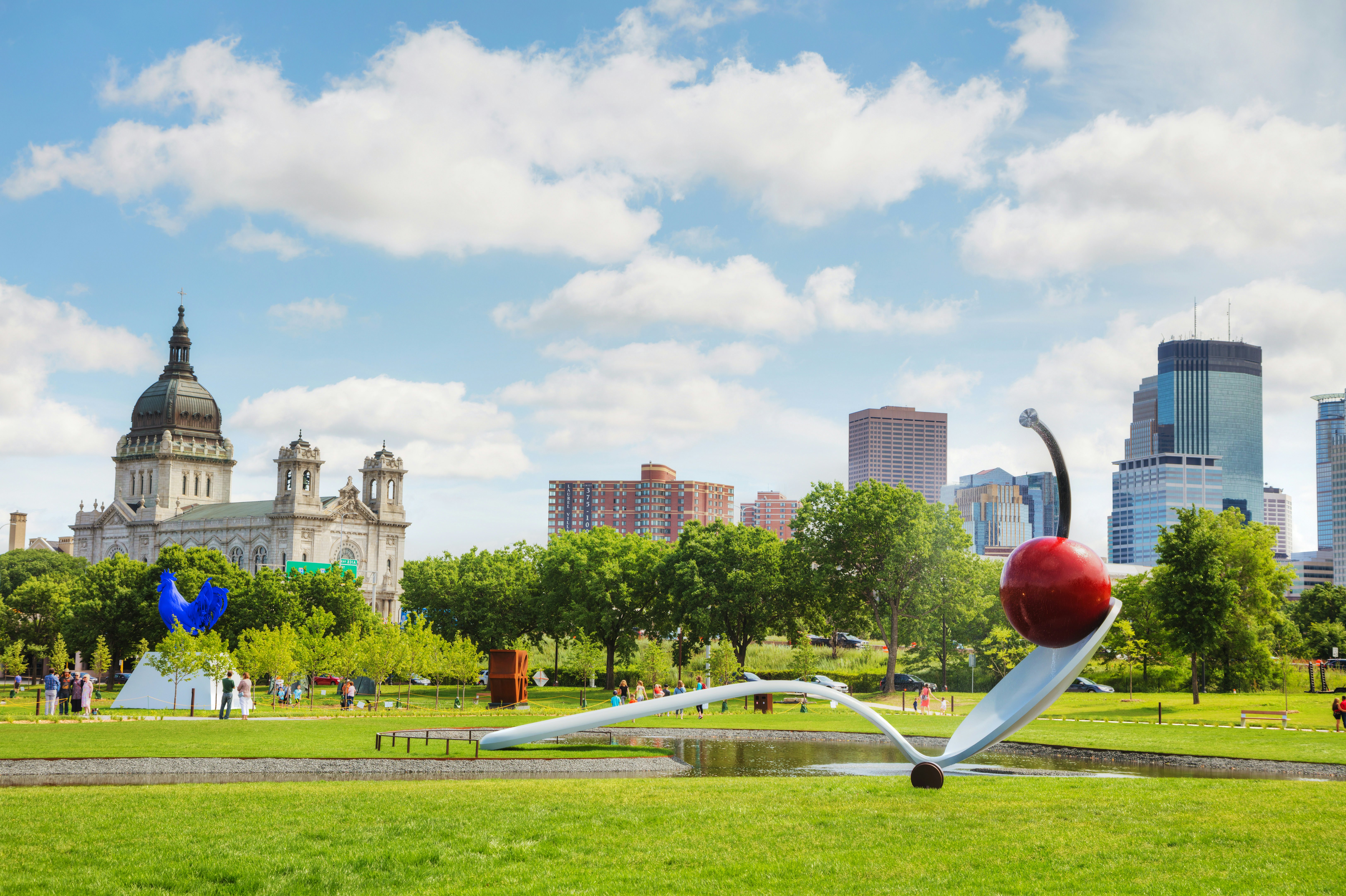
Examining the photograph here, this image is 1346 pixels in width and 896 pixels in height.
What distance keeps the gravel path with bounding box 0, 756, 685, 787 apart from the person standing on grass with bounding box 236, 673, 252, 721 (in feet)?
54.4

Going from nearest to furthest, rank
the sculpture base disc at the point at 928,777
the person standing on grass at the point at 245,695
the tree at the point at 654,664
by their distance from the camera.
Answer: the sculpture base disc at the point at 928,777
the person standing on grass at the point at 245,695
the tree at the point at 654,664

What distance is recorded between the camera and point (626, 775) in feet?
73.4

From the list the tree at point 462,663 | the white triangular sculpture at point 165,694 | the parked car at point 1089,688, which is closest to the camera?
the white triangular sculpture at point 165,694

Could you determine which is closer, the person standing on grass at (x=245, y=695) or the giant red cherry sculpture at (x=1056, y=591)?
the giant red cherry sculpture at (x=1056, y=591)

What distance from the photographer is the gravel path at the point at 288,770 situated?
20.8 m

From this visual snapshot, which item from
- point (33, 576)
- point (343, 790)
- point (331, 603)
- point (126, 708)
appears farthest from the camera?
point (33, 576)

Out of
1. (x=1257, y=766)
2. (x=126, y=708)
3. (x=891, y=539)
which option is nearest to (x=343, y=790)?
(x=1257, y=766)

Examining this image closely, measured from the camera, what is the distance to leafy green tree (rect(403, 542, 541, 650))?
7544 cm

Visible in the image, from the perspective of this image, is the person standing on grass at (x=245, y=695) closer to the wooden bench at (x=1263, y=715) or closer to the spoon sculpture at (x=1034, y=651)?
the spoon sculpture at (x=1034, y=651)

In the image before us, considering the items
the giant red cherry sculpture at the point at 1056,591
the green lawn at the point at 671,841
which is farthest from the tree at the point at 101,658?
the giant red cherry sculpture at the point at 1056,591

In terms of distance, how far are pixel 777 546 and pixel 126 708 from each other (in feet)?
123

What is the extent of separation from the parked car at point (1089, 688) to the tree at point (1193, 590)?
922 cm

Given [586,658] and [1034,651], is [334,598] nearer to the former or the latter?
[586,658]

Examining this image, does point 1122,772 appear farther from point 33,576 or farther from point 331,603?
point 33,576
